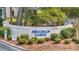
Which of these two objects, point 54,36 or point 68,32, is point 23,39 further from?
point 68,32

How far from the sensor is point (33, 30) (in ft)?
23.1

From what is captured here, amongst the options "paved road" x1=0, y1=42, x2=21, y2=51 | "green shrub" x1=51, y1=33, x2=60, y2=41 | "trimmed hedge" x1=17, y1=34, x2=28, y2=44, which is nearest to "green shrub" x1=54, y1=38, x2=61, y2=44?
"green shrub" x1=51, y1=33, x2=60, y2=41

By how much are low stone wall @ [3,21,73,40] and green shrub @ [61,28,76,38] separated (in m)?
0.05

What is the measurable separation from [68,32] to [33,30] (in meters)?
0.49

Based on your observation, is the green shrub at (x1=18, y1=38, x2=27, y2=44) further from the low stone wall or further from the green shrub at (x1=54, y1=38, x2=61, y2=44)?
the green shrub at (x1=54, y1=38, x2=61, y2=44)

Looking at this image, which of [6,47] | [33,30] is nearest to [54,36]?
[33,30]

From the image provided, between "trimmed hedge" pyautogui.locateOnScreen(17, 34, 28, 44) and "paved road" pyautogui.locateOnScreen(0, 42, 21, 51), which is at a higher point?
"trimmed hedge" pyautogui.locateOnScreen(17, 34, 28, 44)

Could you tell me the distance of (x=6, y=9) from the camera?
23.1 feet

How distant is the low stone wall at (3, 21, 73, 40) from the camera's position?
7.05 meters

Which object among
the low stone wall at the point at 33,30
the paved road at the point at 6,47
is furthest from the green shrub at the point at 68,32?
the paved road at the point at 6,47

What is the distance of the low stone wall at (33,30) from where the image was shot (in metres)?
7.05
